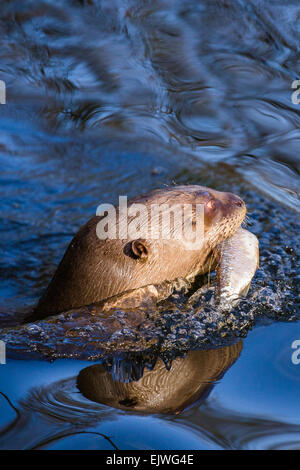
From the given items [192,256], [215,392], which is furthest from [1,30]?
[215,392]

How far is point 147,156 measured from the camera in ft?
19.1

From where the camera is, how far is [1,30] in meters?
7.73

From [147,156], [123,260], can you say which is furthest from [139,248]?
[147,156]

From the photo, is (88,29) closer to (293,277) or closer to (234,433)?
(293,277)

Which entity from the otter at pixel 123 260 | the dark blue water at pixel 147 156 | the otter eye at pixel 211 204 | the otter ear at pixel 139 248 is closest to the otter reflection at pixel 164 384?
the dark blue water at pixel 147 156

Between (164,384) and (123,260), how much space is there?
2.49ft

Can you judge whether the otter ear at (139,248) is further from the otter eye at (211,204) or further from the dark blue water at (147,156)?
the dark blue water at (147,156)

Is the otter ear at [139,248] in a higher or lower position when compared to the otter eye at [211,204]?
lower

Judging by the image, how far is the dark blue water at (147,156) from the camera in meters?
2.79

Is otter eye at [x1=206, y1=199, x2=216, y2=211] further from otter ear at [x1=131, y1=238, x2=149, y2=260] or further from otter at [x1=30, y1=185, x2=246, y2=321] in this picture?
otter ear at [x1=131, y1=238, x2=149, y2=260]

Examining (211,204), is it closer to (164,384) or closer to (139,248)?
(139,248)

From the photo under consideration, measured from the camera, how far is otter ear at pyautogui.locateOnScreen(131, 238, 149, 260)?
348 cm

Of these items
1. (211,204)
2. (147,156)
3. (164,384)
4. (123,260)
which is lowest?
(164,384)

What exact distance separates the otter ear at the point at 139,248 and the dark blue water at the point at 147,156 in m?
0.64
